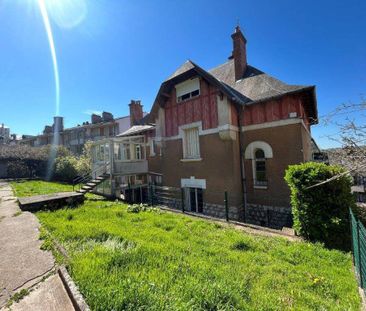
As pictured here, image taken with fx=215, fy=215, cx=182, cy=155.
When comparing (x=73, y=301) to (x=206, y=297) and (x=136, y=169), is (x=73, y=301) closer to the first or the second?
(x=206, y=297)

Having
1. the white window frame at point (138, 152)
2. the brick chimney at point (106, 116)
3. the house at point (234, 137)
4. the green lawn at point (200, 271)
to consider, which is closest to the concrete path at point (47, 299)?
the green lawn at point (200, 271)

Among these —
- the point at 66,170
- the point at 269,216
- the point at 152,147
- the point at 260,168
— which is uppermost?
the point at 152,147

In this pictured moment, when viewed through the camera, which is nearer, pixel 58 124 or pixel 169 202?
pixel 169 202

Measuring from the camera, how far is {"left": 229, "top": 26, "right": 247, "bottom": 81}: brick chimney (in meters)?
13.5

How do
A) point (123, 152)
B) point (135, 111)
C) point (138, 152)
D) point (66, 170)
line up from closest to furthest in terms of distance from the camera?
point (123, 152) → point (138, 152) → point (135, 111) → point (66, 170)

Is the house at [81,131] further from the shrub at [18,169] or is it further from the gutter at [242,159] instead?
the gutter at [242,159]

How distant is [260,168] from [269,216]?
2477 millimetres

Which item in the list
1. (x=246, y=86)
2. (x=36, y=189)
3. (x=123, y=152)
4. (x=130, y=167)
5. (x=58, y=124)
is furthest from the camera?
(x=58, y=124)

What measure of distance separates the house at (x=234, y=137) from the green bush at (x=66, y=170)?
1278 centimetres

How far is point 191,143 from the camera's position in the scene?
1305 cm

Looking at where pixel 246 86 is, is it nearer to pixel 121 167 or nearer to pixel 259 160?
pixel 259 160

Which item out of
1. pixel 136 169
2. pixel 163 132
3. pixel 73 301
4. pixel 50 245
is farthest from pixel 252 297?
pixel 136 169

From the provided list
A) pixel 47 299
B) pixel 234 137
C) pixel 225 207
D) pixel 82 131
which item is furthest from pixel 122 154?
pixel 82 131

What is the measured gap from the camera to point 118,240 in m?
5.12
